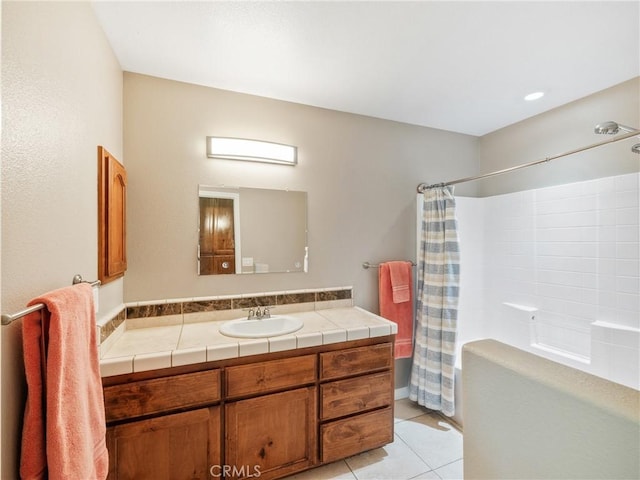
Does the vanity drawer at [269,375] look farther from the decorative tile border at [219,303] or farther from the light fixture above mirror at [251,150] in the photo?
the light fixture above mirror at [251,150]

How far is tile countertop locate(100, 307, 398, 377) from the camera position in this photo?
135 centimetres

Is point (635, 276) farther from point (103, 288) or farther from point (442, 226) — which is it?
point (103, 288)

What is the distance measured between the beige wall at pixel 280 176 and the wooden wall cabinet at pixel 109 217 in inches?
8.0

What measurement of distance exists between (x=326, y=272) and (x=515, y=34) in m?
1.85

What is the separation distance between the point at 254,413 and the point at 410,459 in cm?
112

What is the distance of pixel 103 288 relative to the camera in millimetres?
1443

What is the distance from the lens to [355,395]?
178cm

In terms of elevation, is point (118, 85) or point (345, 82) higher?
point (345, 82)

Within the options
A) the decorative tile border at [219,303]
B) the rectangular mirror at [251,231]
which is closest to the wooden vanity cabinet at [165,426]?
Result: the decorative tile border at [219,303]

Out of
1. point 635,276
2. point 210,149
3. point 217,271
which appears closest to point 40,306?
point 217,271

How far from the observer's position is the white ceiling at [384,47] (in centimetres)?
135

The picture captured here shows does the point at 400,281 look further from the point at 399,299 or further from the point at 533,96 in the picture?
the point at 533,96

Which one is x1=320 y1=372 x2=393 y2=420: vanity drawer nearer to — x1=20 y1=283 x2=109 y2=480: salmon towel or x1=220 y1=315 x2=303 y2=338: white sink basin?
x1=220 y1=315 x2=303 y2=338: white sink basin

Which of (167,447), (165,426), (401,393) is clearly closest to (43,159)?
(165,426)
